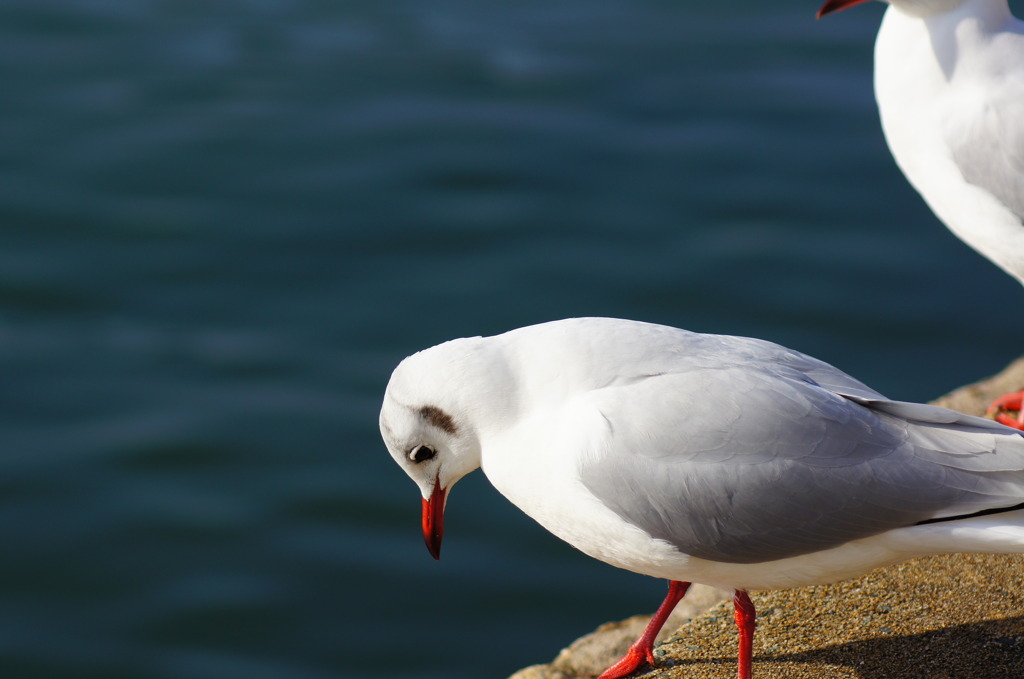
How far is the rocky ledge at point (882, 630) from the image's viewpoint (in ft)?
11.9

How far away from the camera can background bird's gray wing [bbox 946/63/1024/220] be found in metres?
4.96

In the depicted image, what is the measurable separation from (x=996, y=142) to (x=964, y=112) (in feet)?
0.61

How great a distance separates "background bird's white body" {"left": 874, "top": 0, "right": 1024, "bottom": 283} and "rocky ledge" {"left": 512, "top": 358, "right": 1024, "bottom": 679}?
1.60 metres

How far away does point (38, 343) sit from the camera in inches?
271

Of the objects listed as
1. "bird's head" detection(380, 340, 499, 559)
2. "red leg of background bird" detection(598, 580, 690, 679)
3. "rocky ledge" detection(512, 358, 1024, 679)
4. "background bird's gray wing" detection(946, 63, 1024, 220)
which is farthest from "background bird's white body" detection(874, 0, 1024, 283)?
"bird's head" detection(380, 340, 499, 559)

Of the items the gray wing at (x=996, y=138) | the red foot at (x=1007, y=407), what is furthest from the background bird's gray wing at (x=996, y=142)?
the red foot at (x=1007, y=407)

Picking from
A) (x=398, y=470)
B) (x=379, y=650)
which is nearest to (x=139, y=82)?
(x=398, y=470)

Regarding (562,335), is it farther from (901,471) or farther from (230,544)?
(230,544)

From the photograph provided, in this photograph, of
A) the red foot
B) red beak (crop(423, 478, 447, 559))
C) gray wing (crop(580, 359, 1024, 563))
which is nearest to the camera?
gray wing (crop(580, 359, 1024, 563))

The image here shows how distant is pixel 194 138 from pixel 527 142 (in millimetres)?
2141

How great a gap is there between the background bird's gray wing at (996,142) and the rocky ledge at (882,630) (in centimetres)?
163

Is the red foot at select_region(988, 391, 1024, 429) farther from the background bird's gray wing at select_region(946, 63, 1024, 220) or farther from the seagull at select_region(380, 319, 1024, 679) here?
the seagull at select_region(380, 319, 1024, 679)

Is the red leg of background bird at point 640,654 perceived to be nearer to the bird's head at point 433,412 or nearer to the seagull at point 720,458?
the seagull at point 720,458

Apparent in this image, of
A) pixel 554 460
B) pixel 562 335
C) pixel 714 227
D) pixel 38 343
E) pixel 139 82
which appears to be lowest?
pixel 554 460
